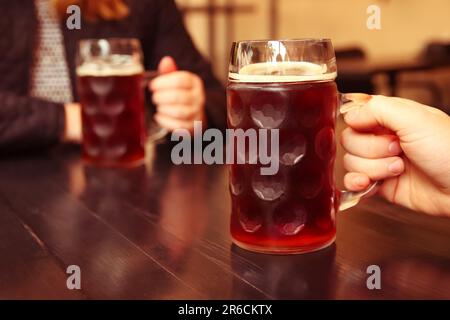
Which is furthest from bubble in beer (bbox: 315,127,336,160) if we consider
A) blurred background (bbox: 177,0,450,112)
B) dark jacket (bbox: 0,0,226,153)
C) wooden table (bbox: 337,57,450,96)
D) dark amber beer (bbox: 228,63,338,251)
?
blurred background (bbox: 177,0,450,112)

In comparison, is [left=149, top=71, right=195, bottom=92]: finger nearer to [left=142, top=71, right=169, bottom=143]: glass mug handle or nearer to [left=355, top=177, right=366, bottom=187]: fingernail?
[left=142, top=71, right=169, bottom=143]: glass mug handle

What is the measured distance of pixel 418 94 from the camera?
4.99m

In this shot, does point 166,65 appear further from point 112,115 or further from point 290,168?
point 290,168

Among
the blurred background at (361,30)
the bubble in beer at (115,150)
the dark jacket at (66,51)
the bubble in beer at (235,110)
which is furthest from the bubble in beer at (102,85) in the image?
the blurred background at (361,30)

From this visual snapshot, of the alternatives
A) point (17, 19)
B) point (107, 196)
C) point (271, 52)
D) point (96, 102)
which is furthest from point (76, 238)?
point (17, 19)

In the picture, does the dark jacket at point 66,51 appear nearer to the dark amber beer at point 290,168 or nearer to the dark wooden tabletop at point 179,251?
the dark wooden tabletop at point 179,251

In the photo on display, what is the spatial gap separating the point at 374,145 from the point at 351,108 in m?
0.06

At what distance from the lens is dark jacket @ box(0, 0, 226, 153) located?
138 centimetres

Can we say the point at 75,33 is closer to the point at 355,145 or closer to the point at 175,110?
the point at 175,110

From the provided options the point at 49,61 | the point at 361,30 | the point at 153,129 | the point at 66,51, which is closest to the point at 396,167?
the point at 153,129

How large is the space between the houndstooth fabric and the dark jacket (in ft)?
0.17

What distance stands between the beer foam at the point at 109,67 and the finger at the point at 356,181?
0.64 m

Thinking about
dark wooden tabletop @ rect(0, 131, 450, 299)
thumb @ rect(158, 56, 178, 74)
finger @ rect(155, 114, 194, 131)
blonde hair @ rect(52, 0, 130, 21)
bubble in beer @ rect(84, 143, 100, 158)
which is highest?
blonde hair @ rect(52, 0, 130, 21)

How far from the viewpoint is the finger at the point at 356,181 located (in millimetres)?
739
